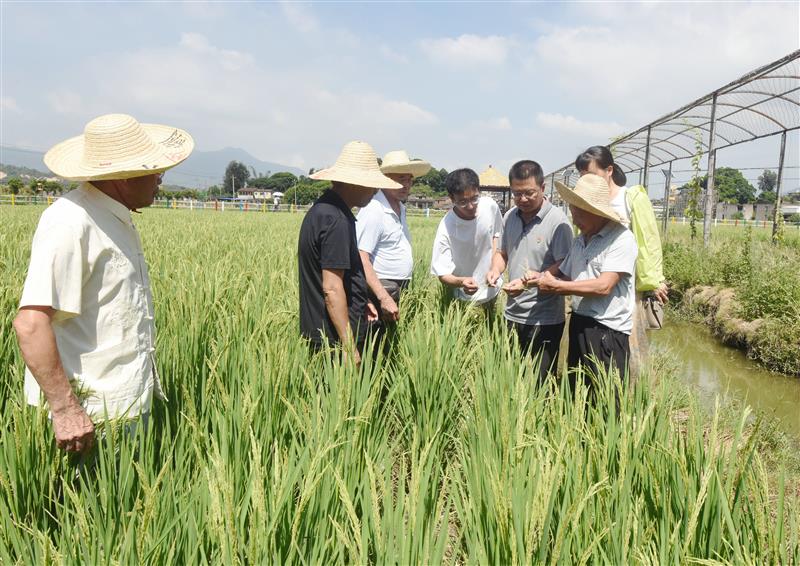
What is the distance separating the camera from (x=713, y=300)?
643cm

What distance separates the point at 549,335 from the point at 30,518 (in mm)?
2370

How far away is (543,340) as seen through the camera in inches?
117

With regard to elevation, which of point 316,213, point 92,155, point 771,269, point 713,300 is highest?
point 92,155

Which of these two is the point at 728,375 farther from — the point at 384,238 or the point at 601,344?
the point at 384,238

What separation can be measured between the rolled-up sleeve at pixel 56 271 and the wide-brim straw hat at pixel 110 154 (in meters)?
0.18

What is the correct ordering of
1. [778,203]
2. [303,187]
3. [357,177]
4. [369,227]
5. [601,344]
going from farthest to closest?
[303,187], [778,203], [369,227], [601,344], [357,177]

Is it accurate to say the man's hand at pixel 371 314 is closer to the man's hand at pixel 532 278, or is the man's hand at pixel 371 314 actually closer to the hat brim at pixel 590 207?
the man's hand at pixel 532 278

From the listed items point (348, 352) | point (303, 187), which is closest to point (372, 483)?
point (348, 352)

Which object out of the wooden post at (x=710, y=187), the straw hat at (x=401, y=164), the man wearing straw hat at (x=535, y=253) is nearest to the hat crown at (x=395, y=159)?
the straw hat at (x=401, y=164)

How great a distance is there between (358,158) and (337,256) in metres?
0.49

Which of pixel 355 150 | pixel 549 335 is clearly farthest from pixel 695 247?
pixel 355 150

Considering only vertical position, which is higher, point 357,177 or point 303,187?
point 303,187

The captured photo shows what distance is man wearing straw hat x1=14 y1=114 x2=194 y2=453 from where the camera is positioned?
4.41 ft

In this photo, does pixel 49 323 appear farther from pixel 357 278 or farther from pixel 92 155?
pixel 357 278
